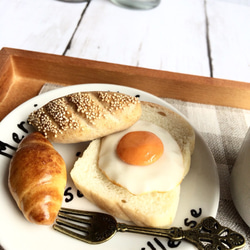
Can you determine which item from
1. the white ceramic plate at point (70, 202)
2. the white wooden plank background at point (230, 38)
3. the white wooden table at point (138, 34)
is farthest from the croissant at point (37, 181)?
the white wooden plank background at point (230, 38)

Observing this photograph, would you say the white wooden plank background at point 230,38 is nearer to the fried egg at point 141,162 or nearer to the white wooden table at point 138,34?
the white wooden table at point 138,34

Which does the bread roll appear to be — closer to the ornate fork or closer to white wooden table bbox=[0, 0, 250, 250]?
the ornate fork

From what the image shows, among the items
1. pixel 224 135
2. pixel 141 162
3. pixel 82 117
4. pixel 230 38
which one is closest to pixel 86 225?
pixel 141 162

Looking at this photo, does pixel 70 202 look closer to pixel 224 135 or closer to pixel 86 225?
pixel 86 225

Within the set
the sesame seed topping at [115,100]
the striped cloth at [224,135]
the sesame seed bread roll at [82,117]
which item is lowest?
the striped cloth at [224,135]

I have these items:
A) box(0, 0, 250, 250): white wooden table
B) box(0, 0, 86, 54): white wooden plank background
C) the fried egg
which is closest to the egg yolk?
the fried egg

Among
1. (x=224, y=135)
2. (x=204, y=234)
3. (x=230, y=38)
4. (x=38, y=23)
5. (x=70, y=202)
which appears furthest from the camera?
(x=230, y=38)

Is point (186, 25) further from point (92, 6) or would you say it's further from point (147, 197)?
point (147, 197)
